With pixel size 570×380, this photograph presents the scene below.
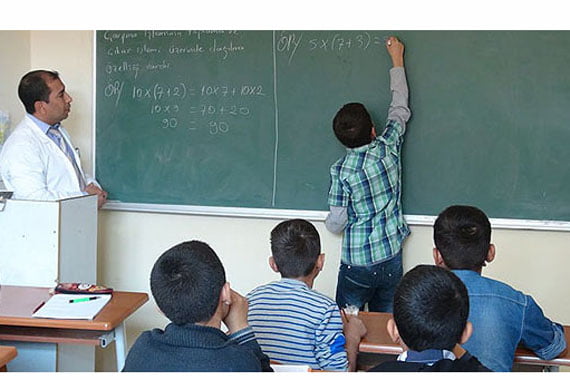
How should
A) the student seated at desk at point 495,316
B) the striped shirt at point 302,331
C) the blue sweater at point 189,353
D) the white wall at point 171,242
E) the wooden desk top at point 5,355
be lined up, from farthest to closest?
Answer: 1. the white wall at point 171,242
2. the striped shirt at point 302,331
3. the student seated at desk at point 495,316
4. the wooden desk top at point 5,355
5. the blue sweater at point 189,353

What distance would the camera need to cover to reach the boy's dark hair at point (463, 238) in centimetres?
231

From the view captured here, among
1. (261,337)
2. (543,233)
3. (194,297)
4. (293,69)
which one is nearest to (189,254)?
(194,297)

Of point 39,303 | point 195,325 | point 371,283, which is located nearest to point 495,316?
point 195,325

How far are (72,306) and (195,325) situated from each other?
1.01 m

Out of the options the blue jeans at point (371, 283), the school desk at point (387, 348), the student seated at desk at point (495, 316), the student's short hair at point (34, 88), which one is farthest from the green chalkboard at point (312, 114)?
the student seated at desk at point (495, 316)

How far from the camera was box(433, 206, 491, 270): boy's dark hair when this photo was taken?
2.31m

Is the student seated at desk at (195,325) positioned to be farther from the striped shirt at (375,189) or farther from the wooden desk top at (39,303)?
the striped shirt at (375,189)

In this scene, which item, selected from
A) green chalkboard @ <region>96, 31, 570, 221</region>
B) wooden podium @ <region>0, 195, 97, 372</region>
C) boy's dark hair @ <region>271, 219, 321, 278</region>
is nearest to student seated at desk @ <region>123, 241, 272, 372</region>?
boy's dark hair @ <region>271, 219, 321, 278</region>

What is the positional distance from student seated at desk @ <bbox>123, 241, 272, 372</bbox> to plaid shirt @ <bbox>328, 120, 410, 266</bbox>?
1546 mm

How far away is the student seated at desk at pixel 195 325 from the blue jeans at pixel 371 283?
61.3 inches

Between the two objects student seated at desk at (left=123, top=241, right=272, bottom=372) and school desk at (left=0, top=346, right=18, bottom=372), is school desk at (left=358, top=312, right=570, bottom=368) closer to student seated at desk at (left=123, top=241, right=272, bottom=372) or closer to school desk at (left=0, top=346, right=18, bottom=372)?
student seated at desk at (left=123, top=241, right=272, bottom=372)

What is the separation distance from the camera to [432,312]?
163cm

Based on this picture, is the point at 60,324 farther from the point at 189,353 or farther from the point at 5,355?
the point at 189,353

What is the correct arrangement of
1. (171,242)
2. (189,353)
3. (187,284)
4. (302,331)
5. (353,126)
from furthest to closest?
(171,242)
(353,126)
(302,331)
(187,284)
(189,353)
